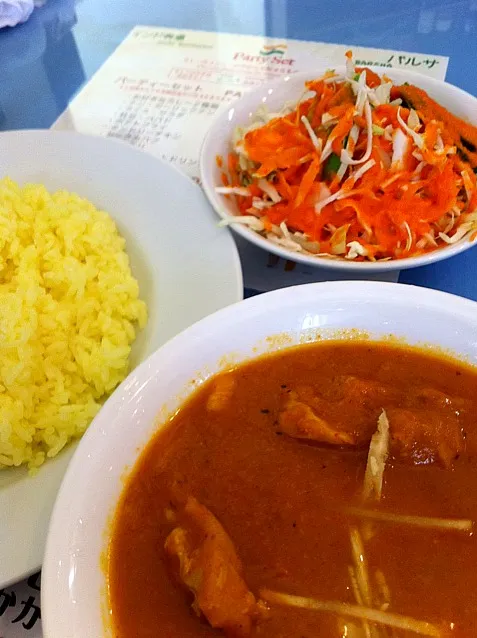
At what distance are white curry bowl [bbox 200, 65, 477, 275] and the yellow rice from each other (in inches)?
18.1

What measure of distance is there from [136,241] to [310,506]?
1389mm

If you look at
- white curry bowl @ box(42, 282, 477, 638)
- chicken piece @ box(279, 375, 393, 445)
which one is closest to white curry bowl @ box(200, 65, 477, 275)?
white curry bowl @ box(42, 282, 477, 638)

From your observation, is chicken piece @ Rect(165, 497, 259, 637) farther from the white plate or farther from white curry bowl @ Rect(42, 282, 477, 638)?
the white plate

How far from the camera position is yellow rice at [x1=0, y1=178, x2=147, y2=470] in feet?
5.92

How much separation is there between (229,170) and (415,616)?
1.81 metres

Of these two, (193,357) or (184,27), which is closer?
(193,357)

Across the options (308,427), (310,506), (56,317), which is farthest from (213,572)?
(56,317)

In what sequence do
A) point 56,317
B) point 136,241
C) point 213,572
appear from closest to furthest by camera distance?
1. point 213,572
2. point 56,317
3. point 136,241

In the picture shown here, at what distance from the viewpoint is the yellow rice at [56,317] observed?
1.80 meters

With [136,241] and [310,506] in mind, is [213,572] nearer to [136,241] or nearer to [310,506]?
[310,506]

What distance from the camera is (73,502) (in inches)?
46.1

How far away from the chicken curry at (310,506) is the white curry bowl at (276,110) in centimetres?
43

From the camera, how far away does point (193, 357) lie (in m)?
1.41

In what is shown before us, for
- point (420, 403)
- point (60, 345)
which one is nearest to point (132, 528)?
point (420, 403)
